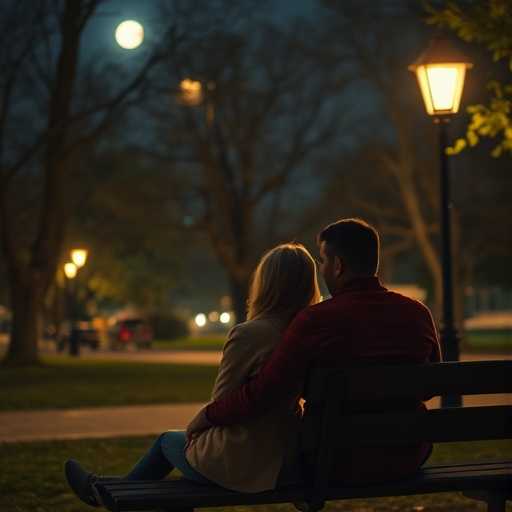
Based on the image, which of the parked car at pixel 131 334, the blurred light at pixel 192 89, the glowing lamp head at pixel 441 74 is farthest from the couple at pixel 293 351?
the parked car at pixel 131 334

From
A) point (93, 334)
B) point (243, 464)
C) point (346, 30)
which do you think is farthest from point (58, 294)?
point (243, 464)

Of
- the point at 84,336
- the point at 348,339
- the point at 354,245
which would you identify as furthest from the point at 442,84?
the point at 84,336

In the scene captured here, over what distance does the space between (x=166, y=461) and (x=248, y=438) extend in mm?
683

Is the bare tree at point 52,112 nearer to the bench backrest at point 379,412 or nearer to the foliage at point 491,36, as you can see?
the foliage at point 491,36

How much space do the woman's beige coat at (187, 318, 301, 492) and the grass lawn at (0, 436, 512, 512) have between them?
8.37ft

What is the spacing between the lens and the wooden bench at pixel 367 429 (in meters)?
5.08

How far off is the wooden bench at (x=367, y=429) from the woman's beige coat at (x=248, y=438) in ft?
0.30

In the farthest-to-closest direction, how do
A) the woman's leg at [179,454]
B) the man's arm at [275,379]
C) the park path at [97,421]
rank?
the park path at [97,421], the woman's leg at [179,454], the man's arm at [275,379]

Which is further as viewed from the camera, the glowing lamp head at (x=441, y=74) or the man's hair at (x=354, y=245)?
the glowing lamp head at (x=441, y=74)

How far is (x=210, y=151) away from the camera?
1610 inches

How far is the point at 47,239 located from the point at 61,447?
20.1m

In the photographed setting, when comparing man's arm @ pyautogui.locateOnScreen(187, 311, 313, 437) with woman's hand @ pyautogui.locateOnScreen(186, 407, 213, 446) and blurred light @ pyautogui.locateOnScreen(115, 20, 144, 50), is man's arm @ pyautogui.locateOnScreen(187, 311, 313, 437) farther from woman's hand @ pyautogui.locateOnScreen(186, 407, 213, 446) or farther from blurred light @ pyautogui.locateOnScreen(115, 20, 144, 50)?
blurred light @ pyautogui.locateOnScreen(115, 20, 144, 50)

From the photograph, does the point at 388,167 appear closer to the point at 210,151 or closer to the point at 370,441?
the point at 210,151

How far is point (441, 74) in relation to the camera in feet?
37.1
